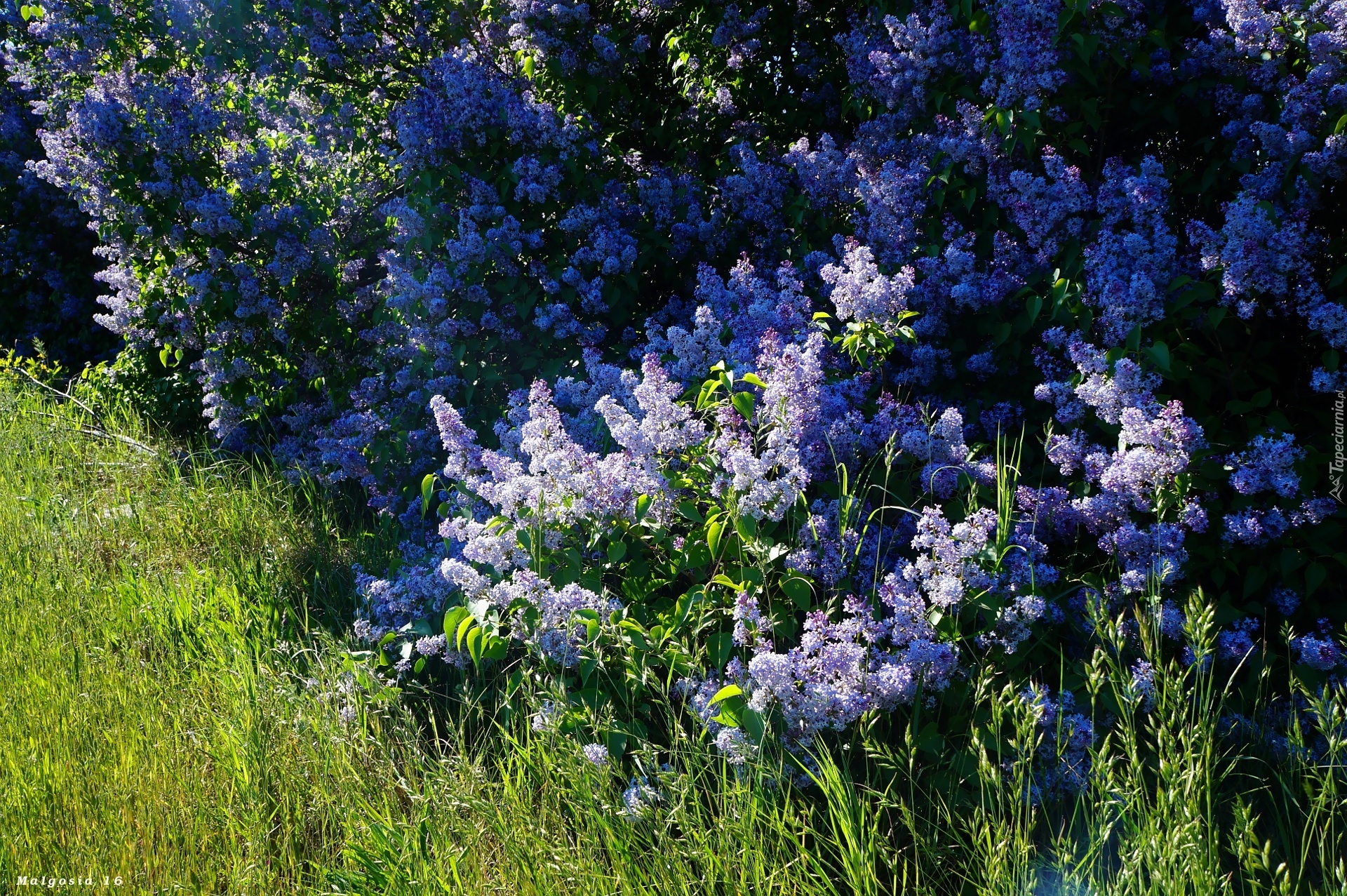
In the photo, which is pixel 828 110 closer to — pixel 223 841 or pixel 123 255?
pixel 123 255

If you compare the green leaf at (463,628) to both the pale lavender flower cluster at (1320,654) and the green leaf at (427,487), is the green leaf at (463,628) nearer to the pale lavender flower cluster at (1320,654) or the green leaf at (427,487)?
the green leaf at (427,487)

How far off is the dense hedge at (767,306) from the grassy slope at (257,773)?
28 cm

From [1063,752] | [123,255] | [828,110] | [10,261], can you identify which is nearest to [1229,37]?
[828,110]

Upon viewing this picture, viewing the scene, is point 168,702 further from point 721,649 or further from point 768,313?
point 768,313

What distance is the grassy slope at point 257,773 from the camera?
1967mm

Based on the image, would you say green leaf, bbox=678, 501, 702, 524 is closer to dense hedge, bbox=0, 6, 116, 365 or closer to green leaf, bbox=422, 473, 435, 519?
green leaf, bbox=422, 473, 435, 519

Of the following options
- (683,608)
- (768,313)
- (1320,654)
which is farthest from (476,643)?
(1320,654)

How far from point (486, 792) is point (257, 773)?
56 cm

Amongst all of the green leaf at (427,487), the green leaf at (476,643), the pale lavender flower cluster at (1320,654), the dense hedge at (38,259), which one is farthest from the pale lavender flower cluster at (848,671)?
the dense hedge at (38,259)

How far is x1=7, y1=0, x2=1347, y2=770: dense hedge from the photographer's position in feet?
7.85

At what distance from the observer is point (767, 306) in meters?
3.06

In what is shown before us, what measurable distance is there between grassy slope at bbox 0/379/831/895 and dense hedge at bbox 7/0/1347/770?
276 mm

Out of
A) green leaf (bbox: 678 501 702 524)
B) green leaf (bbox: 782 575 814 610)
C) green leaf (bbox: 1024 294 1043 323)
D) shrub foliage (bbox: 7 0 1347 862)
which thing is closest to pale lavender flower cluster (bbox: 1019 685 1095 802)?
shrub foliage (bbox: 7 0 1347 862)

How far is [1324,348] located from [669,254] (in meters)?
2.23
